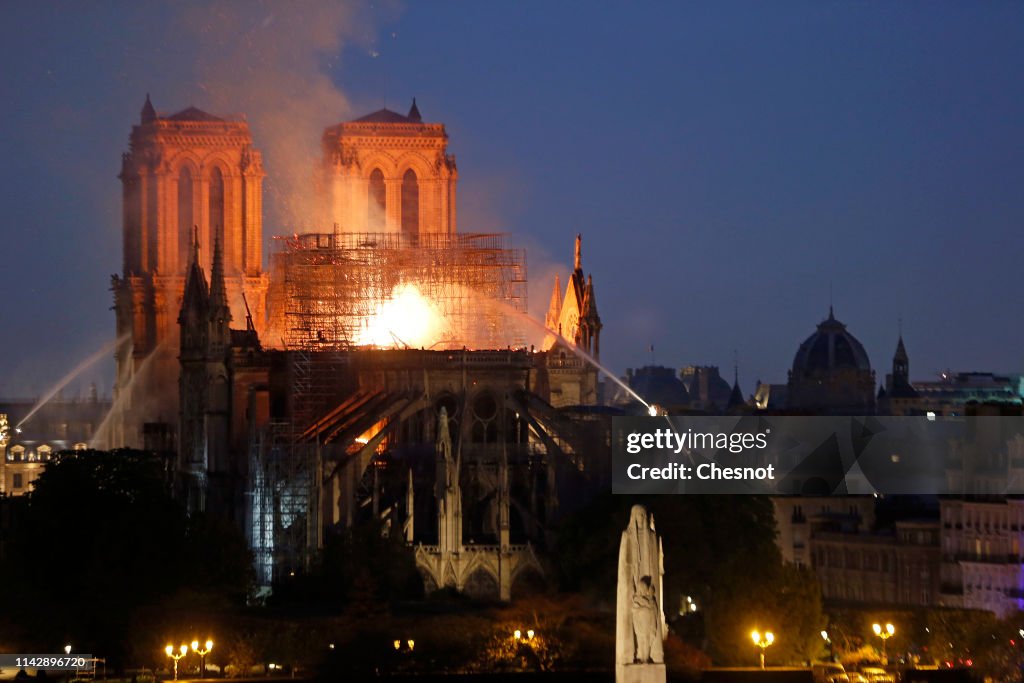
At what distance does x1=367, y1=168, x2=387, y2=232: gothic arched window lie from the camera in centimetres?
14150

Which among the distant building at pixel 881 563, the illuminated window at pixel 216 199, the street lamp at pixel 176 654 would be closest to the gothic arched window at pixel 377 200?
the illuminated window at pixel 216 199

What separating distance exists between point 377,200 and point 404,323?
14.1 metres

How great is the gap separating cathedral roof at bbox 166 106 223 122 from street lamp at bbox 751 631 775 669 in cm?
5859

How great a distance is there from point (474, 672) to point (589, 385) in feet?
171

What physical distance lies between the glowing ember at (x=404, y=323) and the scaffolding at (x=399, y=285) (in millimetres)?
207

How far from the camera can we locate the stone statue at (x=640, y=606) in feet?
224

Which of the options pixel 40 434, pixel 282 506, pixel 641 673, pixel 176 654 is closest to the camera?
pixel 641 673

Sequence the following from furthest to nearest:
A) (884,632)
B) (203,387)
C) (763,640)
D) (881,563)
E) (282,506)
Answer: (881,563) < (203,387) < (282,506) < (884,632) < (763,640)

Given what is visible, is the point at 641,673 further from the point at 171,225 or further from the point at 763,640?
the point at 171,225

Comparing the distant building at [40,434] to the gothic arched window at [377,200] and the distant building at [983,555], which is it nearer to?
the gothic arched window at [377,200]

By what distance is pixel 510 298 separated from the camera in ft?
428

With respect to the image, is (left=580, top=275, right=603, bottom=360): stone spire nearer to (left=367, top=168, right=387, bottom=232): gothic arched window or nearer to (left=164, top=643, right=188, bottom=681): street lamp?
(left=367, top=168, right=387, bottom=232): gothic arched window

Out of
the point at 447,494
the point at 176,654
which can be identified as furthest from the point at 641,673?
the point at 447,494

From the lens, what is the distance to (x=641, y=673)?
226ft
